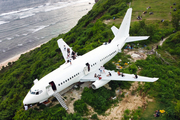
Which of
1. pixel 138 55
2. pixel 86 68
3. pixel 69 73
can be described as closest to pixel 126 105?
pixel 86 68

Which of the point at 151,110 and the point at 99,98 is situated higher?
the point at 99,98

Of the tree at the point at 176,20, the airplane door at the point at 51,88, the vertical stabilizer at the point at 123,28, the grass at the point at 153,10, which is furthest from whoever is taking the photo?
the grass at the point at 153,10

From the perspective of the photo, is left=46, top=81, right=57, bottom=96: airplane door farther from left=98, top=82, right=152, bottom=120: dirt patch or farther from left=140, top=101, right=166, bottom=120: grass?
left=140, top=101, right=166, bottom=120: grass

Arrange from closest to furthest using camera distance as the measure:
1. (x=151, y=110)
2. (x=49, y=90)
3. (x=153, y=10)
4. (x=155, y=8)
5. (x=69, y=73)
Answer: (x=49, y=90) < (x=151, y=110) < (x=69, y=73) < (x=153, y=10) < (x=155, y=8)

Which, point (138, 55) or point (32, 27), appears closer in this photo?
point (138, 55)

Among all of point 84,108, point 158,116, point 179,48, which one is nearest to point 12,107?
point 84,108

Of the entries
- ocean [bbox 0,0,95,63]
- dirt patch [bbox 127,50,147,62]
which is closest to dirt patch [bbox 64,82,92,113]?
dirt patch [bbox 127,50,147,62]

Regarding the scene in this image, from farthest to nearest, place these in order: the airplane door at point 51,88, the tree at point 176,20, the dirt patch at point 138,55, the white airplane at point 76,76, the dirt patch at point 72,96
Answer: the tree at point 176,20
the dirt patch at point 138,55
the dirt patch at point 72,96
the airplane door at point 51,88
the white airplane at point 76,76

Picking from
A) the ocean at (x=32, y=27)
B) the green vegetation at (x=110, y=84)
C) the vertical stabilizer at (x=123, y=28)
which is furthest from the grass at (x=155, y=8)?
the ocean at (x=32, y=27)

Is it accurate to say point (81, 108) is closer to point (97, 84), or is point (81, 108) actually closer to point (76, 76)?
point (97, 84)

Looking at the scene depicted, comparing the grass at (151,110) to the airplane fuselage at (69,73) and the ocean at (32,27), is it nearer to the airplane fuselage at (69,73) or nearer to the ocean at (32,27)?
the airplane fuselage at (69,73)

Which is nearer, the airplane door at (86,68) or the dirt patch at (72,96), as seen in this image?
the dirt patch at (72,96)
